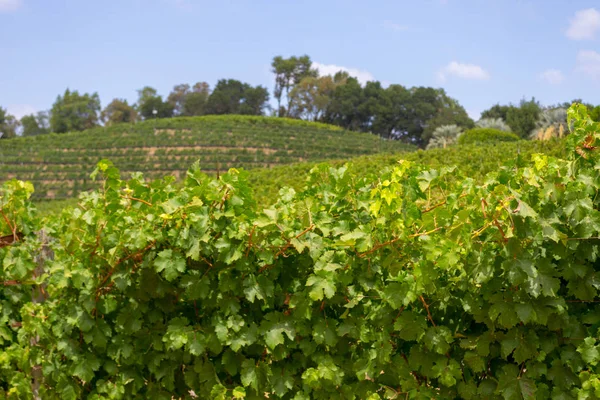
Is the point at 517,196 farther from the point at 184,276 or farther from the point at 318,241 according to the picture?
→ the point at 184,276

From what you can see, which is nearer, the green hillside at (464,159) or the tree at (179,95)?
the green hillside at (464,159)

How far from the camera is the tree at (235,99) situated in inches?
3406

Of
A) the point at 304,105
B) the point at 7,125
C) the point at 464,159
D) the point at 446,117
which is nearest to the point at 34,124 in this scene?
the point at 7,125

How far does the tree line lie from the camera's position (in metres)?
77.8

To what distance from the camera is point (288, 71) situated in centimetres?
8962

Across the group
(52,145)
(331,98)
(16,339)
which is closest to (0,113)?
(52,145)

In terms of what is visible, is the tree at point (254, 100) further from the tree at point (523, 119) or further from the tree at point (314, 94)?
the tree at point (523, 119)

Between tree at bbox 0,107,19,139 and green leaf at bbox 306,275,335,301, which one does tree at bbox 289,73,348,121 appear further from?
green leaf at bbox 306,275,335,301

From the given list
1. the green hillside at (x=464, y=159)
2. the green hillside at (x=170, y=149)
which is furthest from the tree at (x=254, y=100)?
the green hillside at (x=464, y=159)

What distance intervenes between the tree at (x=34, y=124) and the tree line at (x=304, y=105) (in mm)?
4074

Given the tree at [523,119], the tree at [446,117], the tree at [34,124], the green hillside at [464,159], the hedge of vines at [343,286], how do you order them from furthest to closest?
the tree at [34,124]
the tree at [446,117]
the tree at [523,119]
the green hillside at [464,159]
the hedge of vines at [343,286]

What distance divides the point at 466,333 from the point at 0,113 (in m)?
96.5

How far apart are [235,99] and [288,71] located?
10.0m

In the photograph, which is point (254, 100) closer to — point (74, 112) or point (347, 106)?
point (347, 106)
